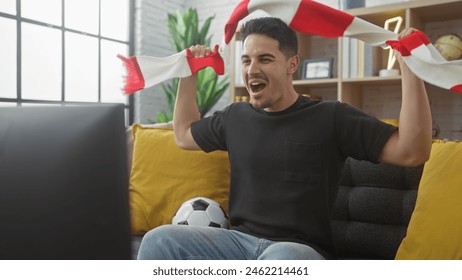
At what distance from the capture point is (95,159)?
1.45 feet

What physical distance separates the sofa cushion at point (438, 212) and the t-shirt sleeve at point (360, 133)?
22 centimetres

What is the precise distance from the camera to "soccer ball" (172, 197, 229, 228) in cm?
149

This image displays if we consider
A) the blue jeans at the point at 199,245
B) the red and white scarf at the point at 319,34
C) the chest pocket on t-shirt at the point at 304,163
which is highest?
the red and white scarf at the point at 319,34

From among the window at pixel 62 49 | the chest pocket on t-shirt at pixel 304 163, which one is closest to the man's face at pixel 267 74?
the chest pocket on t-shirt at pixel 304 163

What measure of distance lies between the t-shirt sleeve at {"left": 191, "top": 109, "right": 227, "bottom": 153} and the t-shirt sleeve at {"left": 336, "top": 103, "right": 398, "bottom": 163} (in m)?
0.39

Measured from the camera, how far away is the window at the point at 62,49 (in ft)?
10.2

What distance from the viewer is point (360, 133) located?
Result: 3.95 feet

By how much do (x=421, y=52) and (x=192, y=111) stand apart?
774 millimetres

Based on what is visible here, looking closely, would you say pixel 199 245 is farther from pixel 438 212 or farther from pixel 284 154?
pixel 438 212

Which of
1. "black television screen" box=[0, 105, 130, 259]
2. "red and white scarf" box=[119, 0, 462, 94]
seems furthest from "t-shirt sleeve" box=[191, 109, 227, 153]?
"black television screen" box=[0, 105, 130, 259]

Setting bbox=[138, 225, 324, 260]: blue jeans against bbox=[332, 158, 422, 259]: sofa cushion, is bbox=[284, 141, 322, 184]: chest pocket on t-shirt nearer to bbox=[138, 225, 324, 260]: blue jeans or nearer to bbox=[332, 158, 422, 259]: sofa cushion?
bbox=[138, 225, 324, 260]: blue jeans

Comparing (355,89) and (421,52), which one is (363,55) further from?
(421,52)

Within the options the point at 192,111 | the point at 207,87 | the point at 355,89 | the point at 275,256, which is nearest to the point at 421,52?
the point at 275,256

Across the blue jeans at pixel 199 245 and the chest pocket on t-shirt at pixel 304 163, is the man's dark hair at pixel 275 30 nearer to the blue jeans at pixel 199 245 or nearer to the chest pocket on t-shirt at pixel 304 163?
the chest pocket on t-shirt at pixel 304 163
